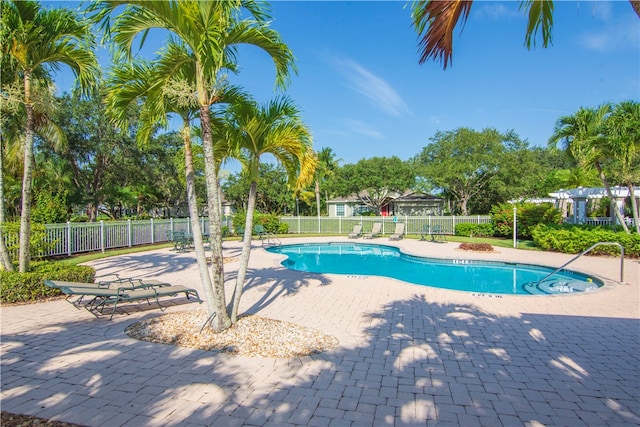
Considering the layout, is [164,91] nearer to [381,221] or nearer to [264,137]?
[264,137]

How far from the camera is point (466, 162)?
29.1 m

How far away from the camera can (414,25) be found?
2520mm

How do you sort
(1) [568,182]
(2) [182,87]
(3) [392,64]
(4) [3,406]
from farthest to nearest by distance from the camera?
(1) [568,182], (3) [392,64], (2) [182,87], (4) [3,406]

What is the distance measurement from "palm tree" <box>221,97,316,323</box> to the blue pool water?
285 inches

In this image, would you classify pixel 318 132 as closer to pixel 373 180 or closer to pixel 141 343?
pixel 141 343

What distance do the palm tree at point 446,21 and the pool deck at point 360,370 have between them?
3.00 meters

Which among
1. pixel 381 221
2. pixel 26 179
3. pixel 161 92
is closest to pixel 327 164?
pixel 381 221

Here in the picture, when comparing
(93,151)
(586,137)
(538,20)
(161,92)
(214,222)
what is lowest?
(214,222)

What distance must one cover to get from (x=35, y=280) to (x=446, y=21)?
8.28m

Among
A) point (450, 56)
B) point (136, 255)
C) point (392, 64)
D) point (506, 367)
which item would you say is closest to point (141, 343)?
point (506, 367)

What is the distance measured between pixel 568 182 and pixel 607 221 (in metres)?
9.10

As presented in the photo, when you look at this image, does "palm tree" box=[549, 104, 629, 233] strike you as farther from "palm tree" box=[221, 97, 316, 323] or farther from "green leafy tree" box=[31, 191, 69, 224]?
"green leafy tree" box=[31, 191, 69, 224]

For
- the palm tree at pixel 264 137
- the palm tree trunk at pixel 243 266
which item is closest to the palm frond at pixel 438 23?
the palm tree at pixel 264 137

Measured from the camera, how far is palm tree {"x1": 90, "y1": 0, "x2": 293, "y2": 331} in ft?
13.7
